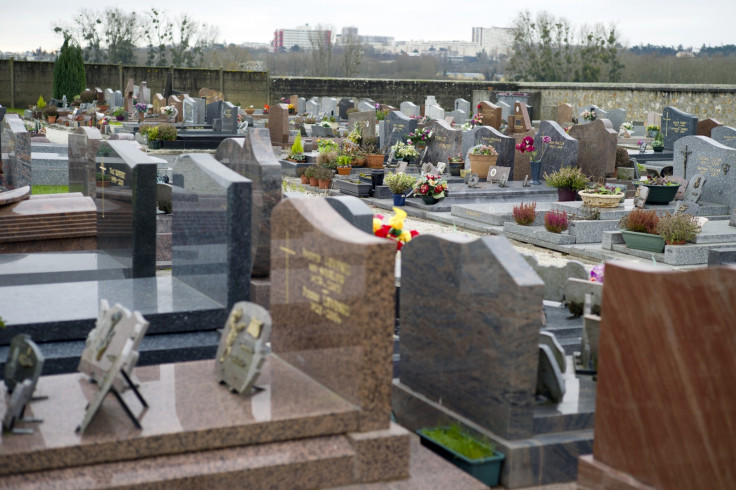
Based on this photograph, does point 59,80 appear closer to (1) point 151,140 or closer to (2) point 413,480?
(1) point 151,140

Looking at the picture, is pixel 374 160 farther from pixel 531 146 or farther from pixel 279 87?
pixel 279 87

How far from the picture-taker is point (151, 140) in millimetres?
24250

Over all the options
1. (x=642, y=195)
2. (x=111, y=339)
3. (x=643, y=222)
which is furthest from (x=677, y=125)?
(x=111, y=339)

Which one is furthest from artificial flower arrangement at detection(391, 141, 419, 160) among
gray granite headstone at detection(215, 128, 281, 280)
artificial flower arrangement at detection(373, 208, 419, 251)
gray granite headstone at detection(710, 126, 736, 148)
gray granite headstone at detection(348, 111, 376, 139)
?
artificial flower arrangement at detection(373, 208, 419, 251)

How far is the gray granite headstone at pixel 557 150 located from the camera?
57.4ft

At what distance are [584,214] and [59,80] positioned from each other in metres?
30.2

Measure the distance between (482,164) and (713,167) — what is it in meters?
4.63

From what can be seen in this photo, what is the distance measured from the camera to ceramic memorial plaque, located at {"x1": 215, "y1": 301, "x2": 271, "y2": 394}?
5.07 meters

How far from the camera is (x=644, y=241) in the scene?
12164 mm

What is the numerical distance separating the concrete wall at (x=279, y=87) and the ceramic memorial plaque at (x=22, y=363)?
35.3 meters

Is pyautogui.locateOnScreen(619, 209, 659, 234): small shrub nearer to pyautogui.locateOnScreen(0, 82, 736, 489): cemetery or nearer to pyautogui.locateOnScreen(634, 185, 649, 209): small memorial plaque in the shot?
pyautogui.locateOnScreen(634, 185, 649, 209): small memorial plaque

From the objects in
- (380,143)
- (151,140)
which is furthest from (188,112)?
(380,143)

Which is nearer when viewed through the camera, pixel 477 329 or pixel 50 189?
pixel 477 329

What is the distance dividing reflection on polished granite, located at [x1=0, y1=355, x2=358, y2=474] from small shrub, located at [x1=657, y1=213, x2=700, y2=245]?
25.7 ft
